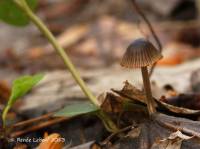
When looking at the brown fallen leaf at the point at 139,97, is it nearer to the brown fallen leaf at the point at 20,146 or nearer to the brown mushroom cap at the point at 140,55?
the brown mushroom cap at the point at 140,55

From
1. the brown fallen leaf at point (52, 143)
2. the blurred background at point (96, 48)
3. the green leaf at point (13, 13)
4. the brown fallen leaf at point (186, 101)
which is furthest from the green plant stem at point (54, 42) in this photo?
the blurred background at point (96, 48)

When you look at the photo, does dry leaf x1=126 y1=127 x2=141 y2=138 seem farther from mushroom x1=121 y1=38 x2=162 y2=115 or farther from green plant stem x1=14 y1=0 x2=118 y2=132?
mushroom x1=121 y1=38 x2=162 y2=115

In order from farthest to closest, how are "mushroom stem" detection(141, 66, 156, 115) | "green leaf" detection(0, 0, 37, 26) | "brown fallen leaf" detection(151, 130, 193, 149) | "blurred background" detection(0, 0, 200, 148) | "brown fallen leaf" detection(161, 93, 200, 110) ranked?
"blurred background" detection(0, 0, 200, 148)
"green leaf" detection(0, 0, 37, 26)
"brown fallen leaf" detection(161, 93, 200, 110)
"mushroom stem" detection(141, 66, 156, 115)
"brown fallen leaf" detection(151, 130, 193, 149)

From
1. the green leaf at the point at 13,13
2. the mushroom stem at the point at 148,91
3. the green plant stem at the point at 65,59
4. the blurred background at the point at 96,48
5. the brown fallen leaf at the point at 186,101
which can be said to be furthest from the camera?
the blurred background at the point at 96,48

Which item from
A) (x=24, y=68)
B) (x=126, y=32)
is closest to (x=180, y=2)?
(x=126, y=32)

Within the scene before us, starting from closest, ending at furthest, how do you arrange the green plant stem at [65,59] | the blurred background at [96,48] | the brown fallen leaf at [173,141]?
1. the brown fallen leaf at [173,141]
2. the green plant stem at [65,59]
3. the blurred background at [96,48]

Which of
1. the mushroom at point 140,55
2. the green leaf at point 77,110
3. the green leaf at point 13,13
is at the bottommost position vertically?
the green leaf at point 77,110

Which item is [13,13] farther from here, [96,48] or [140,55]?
[96,48]

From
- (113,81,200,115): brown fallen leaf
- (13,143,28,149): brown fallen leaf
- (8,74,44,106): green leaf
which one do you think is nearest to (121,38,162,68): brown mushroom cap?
(113,81,200,115): brown fallen leaf
